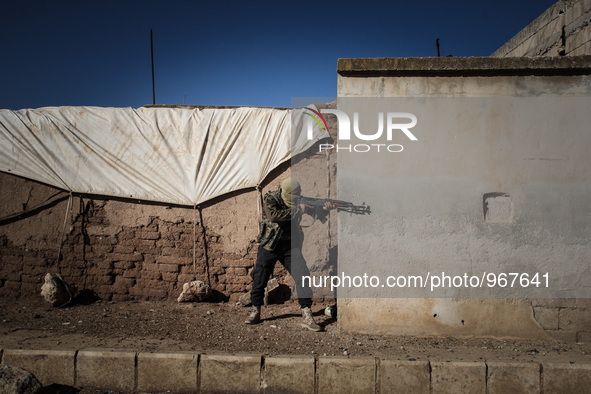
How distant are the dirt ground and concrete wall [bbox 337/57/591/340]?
0.22 m

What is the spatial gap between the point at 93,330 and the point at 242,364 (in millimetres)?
1776

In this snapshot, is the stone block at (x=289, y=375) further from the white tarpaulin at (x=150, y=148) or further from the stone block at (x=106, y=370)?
the white tarpaulin at (x=150, y=148)

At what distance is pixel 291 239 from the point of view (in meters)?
4.38

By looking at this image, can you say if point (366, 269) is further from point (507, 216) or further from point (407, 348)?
point (507, 216)

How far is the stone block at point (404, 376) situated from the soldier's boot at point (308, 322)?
1005mm

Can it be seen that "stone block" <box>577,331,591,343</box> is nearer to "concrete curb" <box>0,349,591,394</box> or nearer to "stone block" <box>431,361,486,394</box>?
"concrete curb" <box>0,349,591,394</box>

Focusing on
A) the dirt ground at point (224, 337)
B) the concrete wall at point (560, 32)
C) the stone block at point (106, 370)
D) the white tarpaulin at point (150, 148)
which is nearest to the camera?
the stone block at point (106, 370)

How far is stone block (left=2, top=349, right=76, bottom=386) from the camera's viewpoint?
337cm

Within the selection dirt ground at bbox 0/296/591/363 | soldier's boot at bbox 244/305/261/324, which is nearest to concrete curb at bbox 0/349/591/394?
dirt ground at bbox 0/296/591/363

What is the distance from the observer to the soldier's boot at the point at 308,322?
4.17 metres

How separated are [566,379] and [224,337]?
2.89 metres

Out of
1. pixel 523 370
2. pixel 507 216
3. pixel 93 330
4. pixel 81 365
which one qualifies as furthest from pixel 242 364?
pixel 507 216

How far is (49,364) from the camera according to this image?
338 cm

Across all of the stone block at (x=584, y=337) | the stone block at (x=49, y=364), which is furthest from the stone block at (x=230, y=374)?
the stone block at (x=584, y=337)
